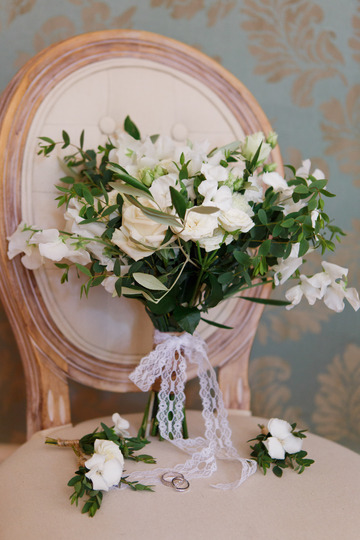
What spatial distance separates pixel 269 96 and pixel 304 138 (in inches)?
4.9

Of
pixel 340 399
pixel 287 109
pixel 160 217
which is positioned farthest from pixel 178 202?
pixel 340 399

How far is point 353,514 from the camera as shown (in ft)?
1.79

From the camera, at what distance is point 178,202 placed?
551mm

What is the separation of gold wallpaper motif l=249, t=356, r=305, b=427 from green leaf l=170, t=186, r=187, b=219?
683 mm

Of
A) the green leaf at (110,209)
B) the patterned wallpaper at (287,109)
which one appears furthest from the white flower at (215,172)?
the patterned wallpaper at (287,109)

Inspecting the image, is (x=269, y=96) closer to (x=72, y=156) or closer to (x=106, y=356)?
(x=72, y=156)

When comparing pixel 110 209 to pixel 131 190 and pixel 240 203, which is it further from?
pixel 240 203

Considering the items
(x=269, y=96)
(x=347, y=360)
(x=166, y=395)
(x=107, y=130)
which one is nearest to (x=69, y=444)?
(x=166, y=395)

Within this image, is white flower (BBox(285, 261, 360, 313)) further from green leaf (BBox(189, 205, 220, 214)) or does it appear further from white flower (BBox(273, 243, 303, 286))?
green leaf (BBox(189, 205, 220, 214))

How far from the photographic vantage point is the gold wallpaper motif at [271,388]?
1.16m

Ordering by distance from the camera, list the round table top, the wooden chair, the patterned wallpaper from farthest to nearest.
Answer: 1. the patterned wallpaper
2. the wooden chair
3. the round table top

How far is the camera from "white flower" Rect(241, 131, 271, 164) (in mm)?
667

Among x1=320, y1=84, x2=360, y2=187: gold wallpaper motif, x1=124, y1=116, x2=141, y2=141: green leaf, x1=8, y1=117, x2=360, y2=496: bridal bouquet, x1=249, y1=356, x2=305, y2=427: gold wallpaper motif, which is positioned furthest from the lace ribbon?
x1=320, y1=84, x2=360, y2=187: gold wallpaper motif

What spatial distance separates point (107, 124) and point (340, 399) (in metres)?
0.82
